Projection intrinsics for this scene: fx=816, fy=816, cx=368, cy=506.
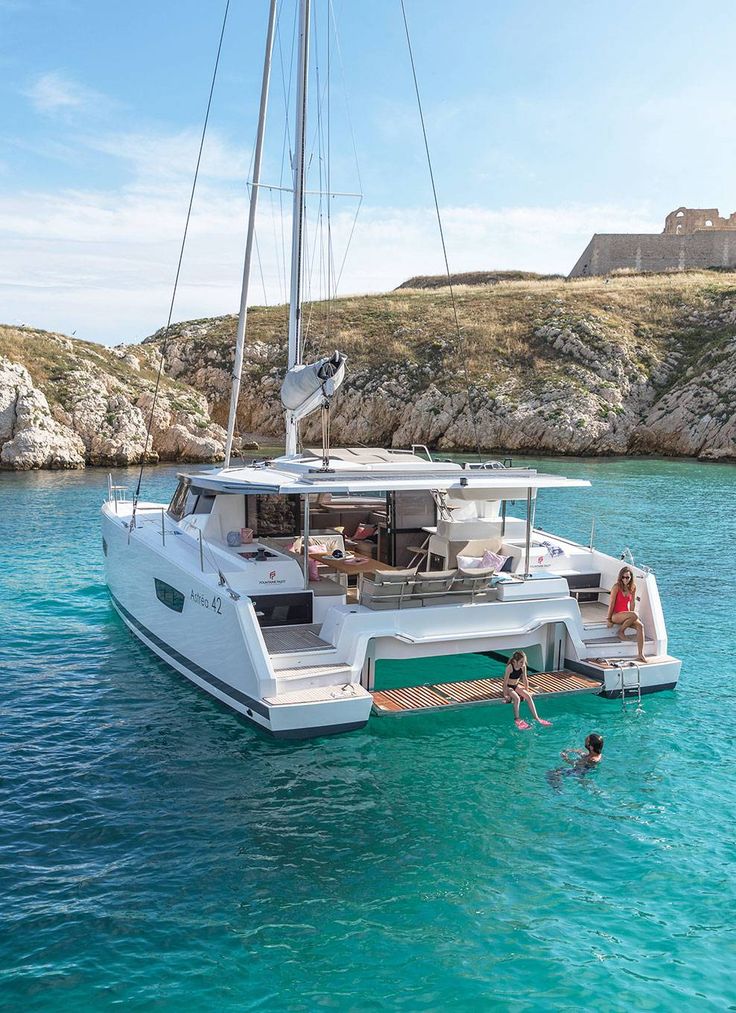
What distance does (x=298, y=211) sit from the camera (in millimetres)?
16094

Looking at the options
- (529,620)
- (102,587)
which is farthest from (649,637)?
(102,587)

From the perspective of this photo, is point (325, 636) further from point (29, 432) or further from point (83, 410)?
point (83, 410)

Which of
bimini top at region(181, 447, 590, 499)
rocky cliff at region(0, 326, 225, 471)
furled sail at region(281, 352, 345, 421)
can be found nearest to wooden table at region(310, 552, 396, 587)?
bimini top at region(181, 447, 590, 499)

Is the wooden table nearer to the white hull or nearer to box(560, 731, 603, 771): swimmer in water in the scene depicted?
the white hull

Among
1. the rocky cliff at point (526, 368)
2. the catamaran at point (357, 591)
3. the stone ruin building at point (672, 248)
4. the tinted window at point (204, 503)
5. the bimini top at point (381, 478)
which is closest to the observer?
the catamaran at point (357, 591)

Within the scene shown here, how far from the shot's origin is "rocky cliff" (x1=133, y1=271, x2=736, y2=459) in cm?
5522

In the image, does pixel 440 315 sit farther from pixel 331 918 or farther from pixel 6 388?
pixel 331 918

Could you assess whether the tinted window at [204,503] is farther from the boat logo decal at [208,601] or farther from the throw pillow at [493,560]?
the throw pillow at [493,560]

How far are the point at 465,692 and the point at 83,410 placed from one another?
133ft

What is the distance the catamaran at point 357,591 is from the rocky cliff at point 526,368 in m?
38.9

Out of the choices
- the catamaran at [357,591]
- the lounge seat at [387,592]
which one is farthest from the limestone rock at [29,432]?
the lounge seat at [387,592]

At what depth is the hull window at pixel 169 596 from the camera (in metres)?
12.0

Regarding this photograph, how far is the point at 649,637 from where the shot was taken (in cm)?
1200

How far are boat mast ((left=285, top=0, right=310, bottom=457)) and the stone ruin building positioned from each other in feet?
259
